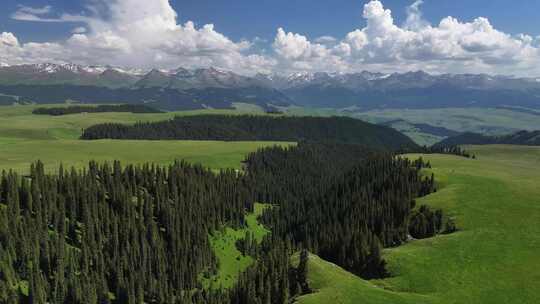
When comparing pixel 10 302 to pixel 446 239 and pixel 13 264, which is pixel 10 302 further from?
pixel 446 239

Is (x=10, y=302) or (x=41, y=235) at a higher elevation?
(x=41, y=235)

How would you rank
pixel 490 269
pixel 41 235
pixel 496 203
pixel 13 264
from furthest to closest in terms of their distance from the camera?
pixel 496 203 < pixel 41 235 < pixel 13 264 < pixel 490 269

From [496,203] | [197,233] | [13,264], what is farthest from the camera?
[197,233]

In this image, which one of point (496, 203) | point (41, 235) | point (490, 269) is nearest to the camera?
point (490, 269)

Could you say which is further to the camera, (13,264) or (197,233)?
(197,233)

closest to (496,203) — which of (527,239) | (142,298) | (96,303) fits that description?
(527,239)

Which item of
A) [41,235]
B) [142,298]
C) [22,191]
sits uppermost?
[22,191]

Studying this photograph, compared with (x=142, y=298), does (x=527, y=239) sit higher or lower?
higher

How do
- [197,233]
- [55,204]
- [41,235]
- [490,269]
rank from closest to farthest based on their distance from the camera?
1. [490,269]
2. [41,235]
3. [55,204]
4. [197,233]

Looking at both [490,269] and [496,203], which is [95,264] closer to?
[490,269]
